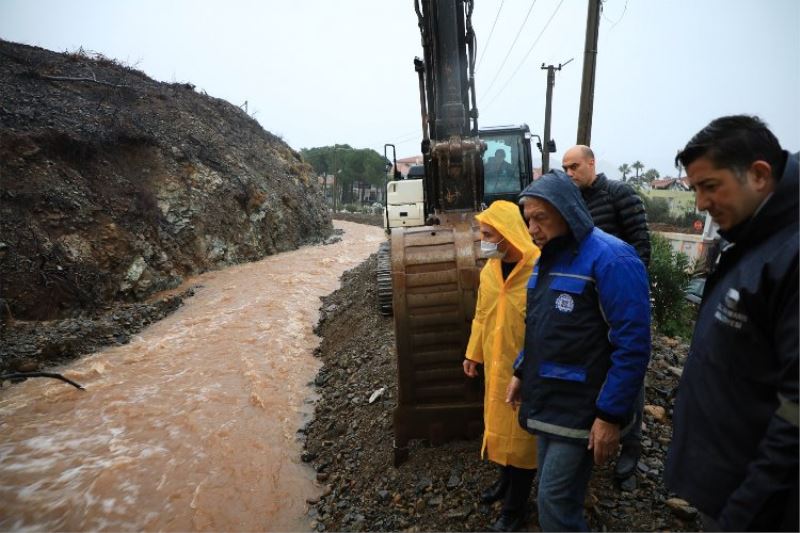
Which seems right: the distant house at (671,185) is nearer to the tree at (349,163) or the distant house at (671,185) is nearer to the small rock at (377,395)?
the tree at (349,163)

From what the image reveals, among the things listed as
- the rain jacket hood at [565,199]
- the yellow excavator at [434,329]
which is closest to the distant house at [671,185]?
the yellow excavator at [434,329]

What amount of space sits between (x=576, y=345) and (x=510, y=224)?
2.43ft

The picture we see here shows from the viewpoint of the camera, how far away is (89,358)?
7000mm

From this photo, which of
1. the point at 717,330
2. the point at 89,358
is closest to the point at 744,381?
the point at 717,330

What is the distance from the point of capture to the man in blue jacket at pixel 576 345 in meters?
1.72

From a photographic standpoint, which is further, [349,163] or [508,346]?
[349,163]

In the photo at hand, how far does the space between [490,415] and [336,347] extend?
5014mm

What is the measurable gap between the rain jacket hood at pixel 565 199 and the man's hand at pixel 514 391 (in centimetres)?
70

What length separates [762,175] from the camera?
1262 mm

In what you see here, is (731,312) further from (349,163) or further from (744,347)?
(349,163)

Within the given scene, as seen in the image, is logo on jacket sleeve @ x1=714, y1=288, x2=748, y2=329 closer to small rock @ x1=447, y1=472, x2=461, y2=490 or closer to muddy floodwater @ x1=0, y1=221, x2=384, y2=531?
small rock @ x1=447, y1=472, x2=461, y2=490

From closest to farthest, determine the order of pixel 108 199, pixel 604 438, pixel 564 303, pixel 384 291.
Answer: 1. pixel 604 438
2. pixel 564 303
3. pixel 384 291
4. pixel 108 199

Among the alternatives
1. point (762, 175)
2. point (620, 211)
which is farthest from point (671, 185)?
point (762, 175)

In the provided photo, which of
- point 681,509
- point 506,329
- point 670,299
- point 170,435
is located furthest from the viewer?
point 670,299
